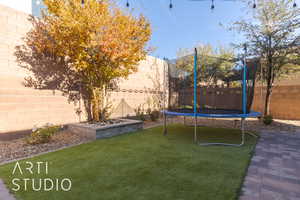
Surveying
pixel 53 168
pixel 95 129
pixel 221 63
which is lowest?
pixel 53 168

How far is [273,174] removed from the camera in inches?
75.4

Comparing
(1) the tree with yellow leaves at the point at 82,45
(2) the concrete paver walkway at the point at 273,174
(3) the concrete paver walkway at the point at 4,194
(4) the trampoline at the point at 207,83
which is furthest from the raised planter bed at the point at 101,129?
(2) the concrete paver walkway at the point at 273,174

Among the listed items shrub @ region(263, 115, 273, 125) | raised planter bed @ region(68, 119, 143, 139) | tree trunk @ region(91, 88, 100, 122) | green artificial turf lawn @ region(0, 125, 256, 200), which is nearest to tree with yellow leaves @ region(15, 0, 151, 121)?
tree trunk @ region(91, 88, 100, 122)

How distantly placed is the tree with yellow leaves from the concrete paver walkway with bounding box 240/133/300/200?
3.41 meters

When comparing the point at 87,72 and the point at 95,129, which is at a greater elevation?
the point at 87,72

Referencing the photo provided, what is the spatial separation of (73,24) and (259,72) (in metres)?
5.74

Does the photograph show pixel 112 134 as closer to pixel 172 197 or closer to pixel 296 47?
pixel 172 197

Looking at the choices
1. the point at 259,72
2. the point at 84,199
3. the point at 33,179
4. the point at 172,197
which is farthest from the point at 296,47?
the point at 33,179

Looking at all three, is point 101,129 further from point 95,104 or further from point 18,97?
point 18,97

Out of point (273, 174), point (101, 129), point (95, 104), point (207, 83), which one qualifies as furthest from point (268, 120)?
point (95, 104)

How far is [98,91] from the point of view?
4406 millimetres

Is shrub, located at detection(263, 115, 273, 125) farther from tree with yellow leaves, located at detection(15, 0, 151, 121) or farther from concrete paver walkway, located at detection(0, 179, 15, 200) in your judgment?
concrete paver walkway, located at detection(0, 179, 15, 200)

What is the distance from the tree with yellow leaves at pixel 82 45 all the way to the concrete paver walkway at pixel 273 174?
3414 millimetres

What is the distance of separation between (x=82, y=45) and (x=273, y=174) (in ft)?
12.9
